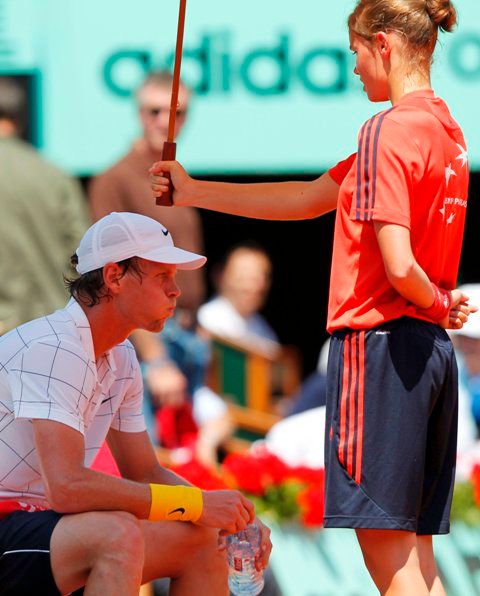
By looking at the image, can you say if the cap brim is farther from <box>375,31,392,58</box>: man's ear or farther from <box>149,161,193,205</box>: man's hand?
<box>375,31,392,58</box>: man's ear

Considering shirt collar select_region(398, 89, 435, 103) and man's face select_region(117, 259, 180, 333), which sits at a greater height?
shirt collar select_region(398, 89, 435, 103)

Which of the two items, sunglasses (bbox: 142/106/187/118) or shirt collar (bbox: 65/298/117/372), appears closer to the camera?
shirt collar (bbox: 65/298/117/372)

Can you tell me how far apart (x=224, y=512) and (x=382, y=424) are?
1.58ft

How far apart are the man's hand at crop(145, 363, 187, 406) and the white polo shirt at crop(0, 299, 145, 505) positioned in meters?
2.95

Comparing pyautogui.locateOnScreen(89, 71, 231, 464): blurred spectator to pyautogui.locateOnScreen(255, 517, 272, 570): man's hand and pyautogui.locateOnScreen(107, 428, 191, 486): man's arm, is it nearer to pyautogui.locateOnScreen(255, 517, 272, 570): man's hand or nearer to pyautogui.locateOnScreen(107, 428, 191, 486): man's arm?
pyautogui.locateOnScreen(107, 428, 191, 486): man's arm

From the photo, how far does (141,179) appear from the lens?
21.8 ft

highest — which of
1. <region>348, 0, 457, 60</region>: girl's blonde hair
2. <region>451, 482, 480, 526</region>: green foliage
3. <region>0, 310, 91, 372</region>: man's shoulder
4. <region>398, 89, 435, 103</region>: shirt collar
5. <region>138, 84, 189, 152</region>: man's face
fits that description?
<region>348, 0, 457, 60</region>: girl's blonde hair

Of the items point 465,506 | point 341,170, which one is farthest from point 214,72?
point 341,170

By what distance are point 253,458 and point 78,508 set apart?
2.13 meters

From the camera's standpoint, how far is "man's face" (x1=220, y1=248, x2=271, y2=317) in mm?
7617

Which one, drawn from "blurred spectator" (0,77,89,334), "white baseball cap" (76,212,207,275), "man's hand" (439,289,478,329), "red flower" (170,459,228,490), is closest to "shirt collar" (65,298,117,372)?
"white baseball cap" (76,212,207,275)

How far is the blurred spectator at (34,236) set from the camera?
6.36 meters

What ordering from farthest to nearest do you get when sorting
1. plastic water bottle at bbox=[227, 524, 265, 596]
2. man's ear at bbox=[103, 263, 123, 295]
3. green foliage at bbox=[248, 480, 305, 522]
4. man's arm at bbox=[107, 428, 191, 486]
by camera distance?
green foliage at bbox=[248, 480, 305, 522] < man's arm at bbox=[107, 428, 191, 486] < plastic water bottle at bbox=[227, 524, 265, 596] < man's ear at bbox=[103, 263, 123, 295]

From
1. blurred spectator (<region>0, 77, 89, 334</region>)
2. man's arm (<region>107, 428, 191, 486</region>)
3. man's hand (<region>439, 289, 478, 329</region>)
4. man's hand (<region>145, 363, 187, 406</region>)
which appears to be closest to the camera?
man's hand (<region>439, 289, 478, 329</region>)
